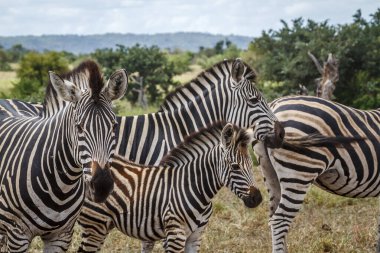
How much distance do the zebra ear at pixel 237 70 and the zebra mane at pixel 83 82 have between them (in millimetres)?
2166

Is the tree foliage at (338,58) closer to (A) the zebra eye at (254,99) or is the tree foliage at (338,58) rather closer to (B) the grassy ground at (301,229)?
(B) the grassy ground at (301,229)

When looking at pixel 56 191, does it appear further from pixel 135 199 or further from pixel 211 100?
pixel 211 100

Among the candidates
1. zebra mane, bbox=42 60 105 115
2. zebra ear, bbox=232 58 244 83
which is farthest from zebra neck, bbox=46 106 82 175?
zebra ear, bbox=232 58 244 83

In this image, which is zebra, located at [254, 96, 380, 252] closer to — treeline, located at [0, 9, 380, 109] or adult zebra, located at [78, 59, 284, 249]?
adult zebra, located at [78, 59, 284, 249]

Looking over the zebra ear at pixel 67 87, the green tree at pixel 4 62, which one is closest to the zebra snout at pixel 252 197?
the zebra ear at pixel 67 87

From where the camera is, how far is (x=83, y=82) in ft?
15.6

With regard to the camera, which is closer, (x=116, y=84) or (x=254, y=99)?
(x=116, y=84)

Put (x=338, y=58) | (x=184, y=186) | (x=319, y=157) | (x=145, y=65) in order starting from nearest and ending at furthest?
(x=184, y=186)
(x=319, y=157)
(x=338, y=58)
(x=145, y=65)

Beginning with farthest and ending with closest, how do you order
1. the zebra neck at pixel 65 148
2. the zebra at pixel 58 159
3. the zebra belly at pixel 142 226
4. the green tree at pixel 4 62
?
the green tree at pixel 4 62
the zebra belly at pixel 142 226
the zebra neck at pixel 65 148
the zebra at pixel 58 159

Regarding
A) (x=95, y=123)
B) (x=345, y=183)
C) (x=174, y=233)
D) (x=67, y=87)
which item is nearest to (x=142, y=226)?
(x=174, y=233)

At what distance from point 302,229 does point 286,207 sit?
1636 millimetres

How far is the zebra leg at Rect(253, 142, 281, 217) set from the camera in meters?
6.54

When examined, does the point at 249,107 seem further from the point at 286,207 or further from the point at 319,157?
the point at 286,207

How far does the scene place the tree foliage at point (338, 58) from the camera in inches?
707
